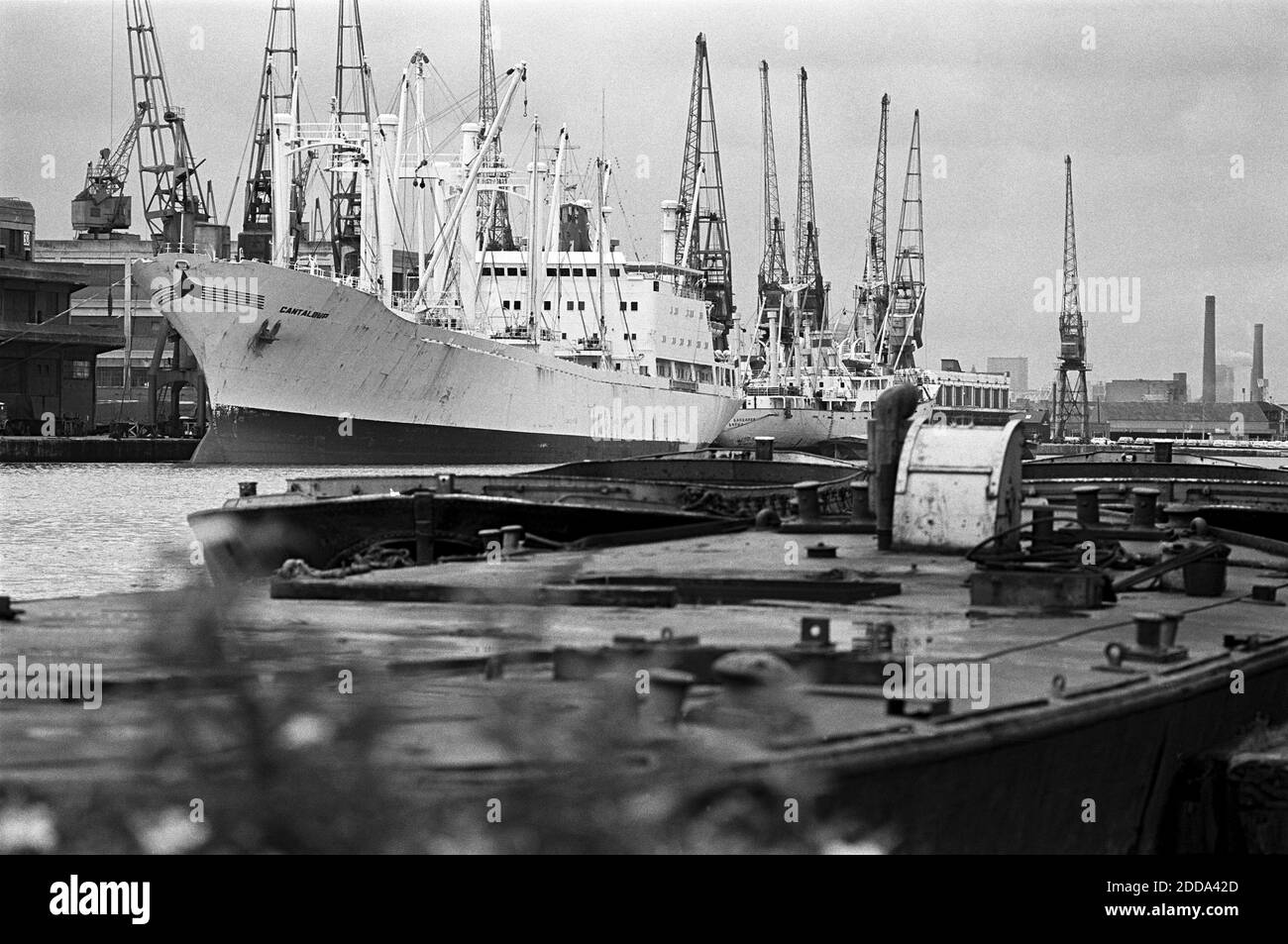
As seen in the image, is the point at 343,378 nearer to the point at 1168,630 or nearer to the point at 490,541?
the point at 490,541

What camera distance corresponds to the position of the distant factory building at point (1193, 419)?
491ft

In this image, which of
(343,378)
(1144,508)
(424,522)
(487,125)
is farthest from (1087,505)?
(487,125)

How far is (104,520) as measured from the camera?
41.8 metres

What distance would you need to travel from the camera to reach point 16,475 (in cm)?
6456

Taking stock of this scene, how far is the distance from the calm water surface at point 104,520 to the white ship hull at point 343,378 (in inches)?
79.9

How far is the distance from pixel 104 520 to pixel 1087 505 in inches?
1239

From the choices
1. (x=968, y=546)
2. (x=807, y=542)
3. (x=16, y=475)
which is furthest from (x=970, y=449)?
(x=16, y=475)

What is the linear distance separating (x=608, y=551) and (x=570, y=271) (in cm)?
8804

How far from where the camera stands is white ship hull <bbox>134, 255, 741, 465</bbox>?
240 feet

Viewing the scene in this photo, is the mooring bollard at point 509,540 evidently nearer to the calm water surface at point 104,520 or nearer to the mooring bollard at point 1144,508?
the calm water surface at point 104,520

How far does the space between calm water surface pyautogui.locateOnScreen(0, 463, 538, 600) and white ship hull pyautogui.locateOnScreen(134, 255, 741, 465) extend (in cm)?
203

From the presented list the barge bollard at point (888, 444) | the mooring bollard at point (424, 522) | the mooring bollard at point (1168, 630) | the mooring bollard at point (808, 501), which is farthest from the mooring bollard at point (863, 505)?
the mooring bollard at point (1168, 630)
